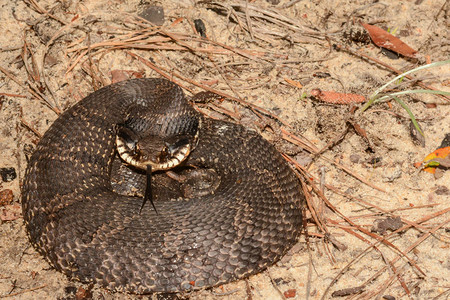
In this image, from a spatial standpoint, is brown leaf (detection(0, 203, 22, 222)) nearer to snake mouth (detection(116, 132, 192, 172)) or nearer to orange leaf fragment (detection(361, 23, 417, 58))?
snake mouth (detection(116, 132, 192, 172))

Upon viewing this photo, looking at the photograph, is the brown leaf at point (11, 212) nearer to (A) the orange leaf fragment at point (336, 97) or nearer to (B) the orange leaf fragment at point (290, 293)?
(B) the orange leaf fragment at point (290, 293)

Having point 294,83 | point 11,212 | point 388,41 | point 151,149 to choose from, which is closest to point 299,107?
point 294,83

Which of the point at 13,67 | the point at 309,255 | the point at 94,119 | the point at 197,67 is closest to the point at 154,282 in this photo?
the point at 309,255

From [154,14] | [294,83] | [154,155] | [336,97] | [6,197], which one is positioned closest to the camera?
[154,155]

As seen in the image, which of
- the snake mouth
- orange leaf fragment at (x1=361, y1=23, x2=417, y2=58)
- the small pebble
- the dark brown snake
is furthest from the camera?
the small pebble

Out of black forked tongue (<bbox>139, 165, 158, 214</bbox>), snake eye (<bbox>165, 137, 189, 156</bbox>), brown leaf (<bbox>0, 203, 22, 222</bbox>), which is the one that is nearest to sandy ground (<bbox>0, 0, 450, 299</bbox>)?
brown leaf (<bbox>0, 203, 22, 222</bbox>)

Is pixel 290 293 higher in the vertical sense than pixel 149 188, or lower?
lower

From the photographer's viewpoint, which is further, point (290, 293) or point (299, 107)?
point (299, 107)

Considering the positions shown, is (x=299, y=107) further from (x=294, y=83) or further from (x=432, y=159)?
(x=432, y=159)

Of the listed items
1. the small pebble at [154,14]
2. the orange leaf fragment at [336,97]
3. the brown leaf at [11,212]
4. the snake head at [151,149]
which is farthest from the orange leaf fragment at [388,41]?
the brown leaf at [11,212]
